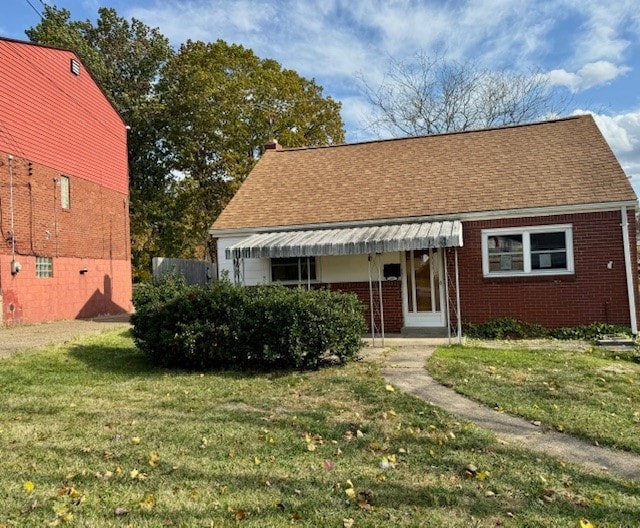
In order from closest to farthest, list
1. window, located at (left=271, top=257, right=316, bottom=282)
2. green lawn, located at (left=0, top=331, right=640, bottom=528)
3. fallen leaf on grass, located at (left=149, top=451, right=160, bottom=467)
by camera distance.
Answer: green lawn, located at (left=0, top=331, right=640, bottom=528)
fallen leaf on grass, located at (left=149, top=451, right=160, bottom=467)
window, located at (left=271, top=257, right=316, bottom=282)

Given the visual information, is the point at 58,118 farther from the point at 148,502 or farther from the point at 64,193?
the point at 148,502

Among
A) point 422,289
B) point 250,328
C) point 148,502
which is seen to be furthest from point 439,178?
point 148,502

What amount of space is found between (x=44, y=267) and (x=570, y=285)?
15.6m

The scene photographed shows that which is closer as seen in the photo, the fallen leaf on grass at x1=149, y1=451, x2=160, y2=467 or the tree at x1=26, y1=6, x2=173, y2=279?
the fallen leaf on grass at x1=149, y1=451, x2=160, y2=467

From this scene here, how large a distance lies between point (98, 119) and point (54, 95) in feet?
9.54

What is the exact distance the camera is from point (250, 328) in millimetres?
8414

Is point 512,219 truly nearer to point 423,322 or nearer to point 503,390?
point 423,322

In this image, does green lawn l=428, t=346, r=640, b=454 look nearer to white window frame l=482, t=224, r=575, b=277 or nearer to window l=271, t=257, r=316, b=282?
white window frame l=482, t=224, r=575, b=277

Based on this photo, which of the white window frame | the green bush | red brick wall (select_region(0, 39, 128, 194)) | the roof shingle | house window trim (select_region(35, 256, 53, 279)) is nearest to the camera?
the green bush

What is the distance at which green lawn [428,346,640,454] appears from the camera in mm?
5551

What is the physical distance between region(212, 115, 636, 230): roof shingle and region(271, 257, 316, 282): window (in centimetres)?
103

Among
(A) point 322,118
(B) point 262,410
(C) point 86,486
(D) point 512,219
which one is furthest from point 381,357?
(A) point 322,118

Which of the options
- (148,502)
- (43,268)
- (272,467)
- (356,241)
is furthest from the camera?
(43,268)

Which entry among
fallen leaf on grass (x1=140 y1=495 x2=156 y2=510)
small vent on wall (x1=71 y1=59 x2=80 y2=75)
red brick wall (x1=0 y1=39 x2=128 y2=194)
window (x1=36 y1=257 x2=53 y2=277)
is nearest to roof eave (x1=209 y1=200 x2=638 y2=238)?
window (x1=36 y1=257 x2=53 y2=277)
